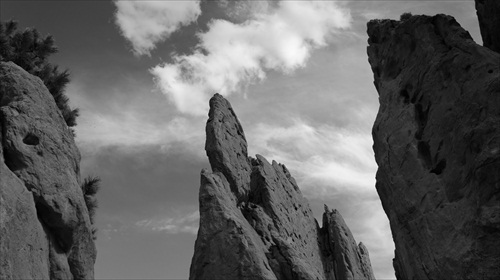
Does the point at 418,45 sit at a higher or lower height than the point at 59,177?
higher

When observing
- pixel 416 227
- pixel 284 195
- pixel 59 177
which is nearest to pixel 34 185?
pixel 59 177

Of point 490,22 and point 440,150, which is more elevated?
point 490,22

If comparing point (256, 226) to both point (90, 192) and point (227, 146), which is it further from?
point (90, 192)

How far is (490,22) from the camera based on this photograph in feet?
63.0

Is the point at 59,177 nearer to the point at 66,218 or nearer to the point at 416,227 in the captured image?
the point at 66,218

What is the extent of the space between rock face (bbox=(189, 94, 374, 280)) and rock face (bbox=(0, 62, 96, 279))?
8.90 m

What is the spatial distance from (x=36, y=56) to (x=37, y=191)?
985 cm

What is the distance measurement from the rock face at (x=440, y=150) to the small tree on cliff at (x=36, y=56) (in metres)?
16.7

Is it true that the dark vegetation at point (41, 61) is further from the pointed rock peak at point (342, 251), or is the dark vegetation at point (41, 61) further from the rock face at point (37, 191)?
the pointed rock peak at point (342, 251)

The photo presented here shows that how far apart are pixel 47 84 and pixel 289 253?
17.7 metres

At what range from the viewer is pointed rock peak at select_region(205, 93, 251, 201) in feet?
123

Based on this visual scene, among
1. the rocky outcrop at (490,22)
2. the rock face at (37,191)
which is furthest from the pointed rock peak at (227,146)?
the rocky outcrop at (490,22)

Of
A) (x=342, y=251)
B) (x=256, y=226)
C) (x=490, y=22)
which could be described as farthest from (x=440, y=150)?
(x=342, y=251)

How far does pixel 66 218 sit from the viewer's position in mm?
20859
